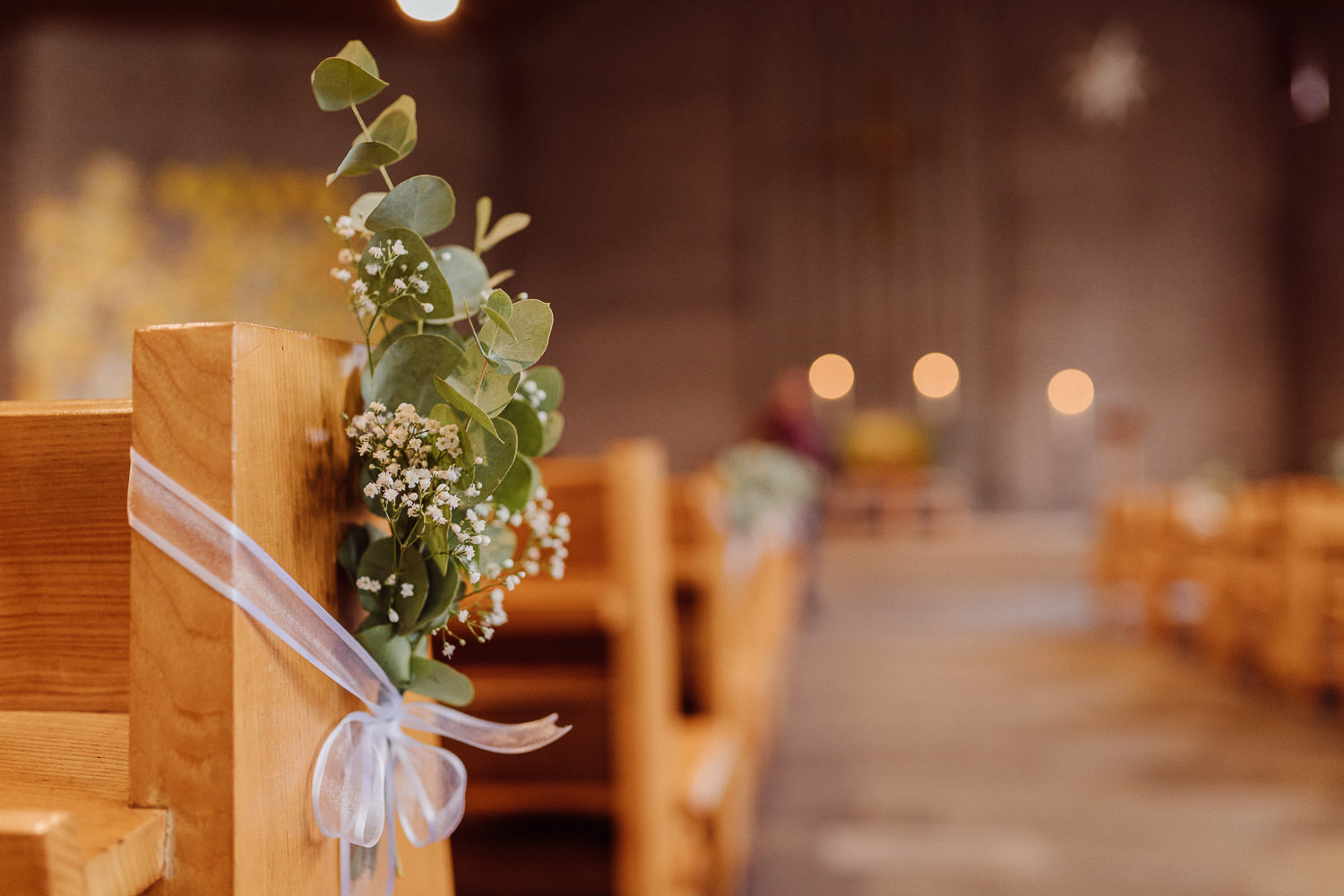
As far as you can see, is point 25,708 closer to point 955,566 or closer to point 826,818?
point 826,818

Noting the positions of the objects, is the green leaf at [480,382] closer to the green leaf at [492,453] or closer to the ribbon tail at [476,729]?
the green leaf at [492,453]

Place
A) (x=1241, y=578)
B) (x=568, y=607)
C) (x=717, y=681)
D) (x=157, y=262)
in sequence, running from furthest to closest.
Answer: (x=157, y=262), (x=1241, y=578), (x=717, y=681), (x=568, y=607)

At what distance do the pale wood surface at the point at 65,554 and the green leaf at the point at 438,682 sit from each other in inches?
6.9

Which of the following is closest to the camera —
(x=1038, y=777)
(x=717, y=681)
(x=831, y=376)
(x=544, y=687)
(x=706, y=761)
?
(x=544, y=687)

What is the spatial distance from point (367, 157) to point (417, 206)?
42 millimetres

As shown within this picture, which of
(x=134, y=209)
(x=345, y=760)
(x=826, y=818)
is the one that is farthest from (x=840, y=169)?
(x=345, y=760)

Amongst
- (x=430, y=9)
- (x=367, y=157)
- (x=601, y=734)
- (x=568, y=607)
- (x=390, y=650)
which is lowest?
(x=601, y=734)

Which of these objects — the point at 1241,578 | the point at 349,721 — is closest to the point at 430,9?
the point at 349,721

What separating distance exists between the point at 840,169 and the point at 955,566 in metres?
4.92

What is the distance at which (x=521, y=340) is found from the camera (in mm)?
583

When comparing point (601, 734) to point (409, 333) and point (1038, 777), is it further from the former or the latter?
point (1038, 777)

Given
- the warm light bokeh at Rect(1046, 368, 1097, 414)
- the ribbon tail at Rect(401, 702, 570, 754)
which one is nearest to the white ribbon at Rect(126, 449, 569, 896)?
the ribbon tail at Rect(401, 702, 570, 754)

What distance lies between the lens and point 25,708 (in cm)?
57

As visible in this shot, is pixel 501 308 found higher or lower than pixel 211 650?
higher
